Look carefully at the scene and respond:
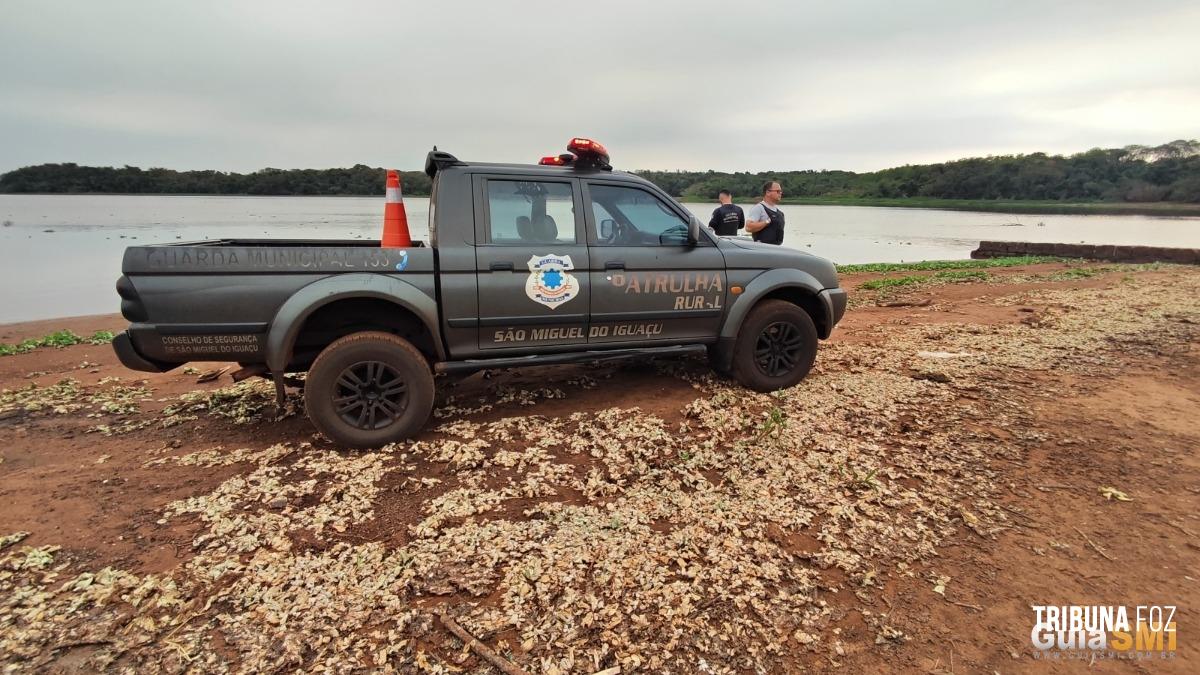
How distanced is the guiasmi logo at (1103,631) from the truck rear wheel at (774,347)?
2.51 m

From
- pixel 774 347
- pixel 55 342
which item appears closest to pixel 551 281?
pixel 774 347

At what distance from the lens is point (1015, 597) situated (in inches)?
91.0

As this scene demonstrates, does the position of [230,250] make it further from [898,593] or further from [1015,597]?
[1015,597]

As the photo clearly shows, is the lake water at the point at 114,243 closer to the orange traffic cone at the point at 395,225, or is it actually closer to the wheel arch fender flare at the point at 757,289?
the orange traffic cone at the point at 395,225

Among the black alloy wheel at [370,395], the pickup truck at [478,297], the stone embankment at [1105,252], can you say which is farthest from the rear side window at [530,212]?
the stone embankment at [1105,252]

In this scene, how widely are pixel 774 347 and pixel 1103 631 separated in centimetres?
275

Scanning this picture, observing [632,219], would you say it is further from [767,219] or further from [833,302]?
[767,219]

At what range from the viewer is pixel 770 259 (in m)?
4.59

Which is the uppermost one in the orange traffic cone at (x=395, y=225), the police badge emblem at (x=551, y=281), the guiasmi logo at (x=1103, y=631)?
the orange traffic cone at (x=395, y=225)

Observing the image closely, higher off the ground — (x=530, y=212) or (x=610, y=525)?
(x=530, y=212)

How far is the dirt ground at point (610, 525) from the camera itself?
2078 mm

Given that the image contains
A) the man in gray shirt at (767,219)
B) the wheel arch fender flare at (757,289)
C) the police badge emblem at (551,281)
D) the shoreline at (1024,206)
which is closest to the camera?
the police badge emblem at (551,281)

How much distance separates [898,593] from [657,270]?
8.52 feet

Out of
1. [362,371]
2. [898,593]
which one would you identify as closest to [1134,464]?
[898,593]
